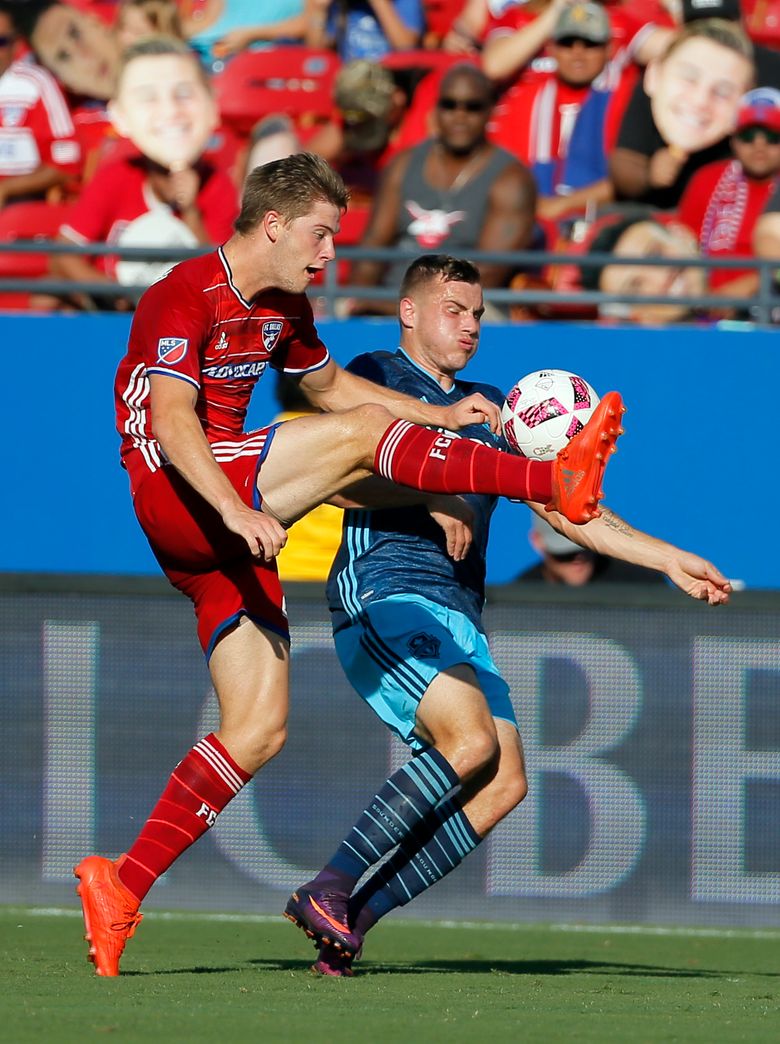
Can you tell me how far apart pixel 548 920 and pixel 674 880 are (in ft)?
1.97

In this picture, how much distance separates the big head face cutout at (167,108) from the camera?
441 inches

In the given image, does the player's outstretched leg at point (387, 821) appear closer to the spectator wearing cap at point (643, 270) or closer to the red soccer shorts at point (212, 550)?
the red soccer shorts at point (212, 550)

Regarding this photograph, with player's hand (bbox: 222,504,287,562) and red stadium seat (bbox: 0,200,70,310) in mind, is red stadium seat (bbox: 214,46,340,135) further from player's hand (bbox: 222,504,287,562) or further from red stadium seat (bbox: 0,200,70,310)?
player's hand (bbox: 222,504,287,562)

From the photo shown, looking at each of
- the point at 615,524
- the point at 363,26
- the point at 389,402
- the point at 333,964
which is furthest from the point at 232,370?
the point at 363,26

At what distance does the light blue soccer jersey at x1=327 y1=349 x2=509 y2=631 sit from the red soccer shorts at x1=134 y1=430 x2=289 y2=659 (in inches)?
17.1

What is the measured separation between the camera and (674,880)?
8.26 metres

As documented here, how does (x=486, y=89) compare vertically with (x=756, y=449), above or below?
above

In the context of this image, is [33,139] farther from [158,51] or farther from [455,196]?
[455,196]

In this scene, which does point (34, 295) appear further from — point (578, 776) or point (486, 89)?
point (578, 776)

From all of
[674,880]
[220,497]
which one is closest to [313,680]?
[674,880]

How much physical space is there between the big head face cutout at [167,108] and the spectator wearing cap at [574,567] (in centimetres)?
351

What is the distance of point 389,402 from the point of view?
602 centimetres

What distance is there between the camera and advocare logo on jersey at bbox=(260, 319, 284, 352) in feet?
19.0

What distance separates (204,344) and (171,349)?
22cm
